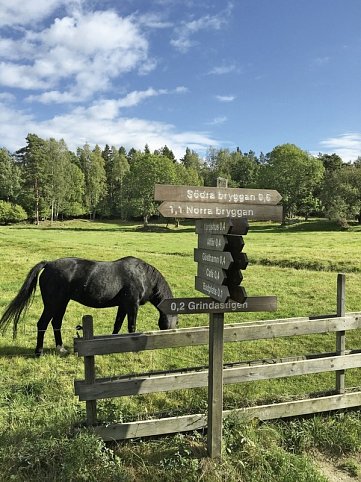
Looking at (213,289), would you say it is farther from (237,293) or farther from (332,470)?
(332,470)

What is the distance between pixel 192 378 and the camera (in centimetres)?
510

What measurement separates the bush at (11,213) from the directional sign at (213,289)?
72723 millimetres

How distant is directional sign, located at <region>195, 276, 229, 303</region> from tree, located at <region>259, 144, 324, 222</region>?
2419 inches

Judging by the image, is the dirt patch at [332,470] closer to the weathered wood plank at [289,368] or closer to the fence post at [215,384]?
the weathered wood plank at [289,368]

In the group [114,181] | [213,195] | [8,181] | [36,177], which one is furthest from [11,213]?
[213,195]

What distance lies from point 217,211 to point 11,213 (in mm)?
73779

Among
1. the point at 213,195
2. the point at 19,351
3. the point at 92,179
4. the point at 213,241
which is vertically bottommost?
the point at 19,351

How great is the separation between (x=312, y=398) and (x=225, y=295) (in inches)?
108

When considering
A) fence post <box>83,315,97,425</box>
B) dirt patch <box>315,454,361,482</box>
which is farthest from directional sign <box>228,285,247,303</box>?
dirt patch <box>315,454,361,482</box>

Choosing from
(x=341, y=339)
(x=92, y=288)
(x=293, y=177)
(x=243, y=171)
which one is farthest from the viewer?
(x=243, y=171)

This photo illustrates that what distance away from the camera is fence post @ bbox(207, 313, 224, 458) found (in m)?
4.47

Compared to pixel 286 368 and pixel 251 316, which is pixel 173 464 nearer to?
pixel 286 368

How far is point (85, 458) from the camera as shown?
171 inches

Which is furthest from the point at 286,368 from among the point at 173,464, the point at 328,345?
the point at 328,345
